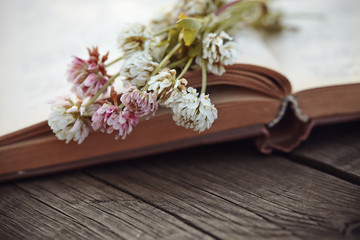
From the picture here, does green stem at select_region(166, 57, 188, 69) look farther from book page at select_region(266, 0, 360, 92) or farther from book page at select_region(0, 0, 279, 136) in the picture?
book page at select_region(266, 0, 360, 92)

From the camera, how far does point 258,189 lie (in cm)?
87

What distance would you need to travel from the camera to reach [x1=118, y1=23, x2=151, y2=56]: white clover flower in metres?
0.88

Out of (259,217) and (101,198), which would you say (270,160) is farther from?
(101,198)

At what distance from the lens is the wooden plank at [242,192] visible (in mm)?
743

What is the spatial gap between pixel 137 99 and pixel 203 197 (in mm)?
255

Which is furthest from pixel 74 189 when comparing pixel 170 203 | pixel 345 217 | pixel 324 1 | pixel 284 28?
pixel 324 1

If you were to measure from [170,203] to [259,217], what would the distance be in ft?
0.60

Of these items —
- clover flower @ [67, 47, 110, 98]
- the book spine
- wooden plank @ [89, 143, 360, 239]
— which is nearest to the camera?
wooden plank @ [89, 143, 360, 239]

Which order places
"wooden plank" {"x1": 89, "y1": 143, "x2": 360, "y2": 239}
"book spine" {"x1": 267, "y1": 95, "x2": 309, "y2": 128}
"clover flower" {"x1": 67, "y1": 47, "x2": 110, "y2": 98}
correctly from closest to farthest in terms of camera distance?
"wooden plank" {"x1": 89, "y1": 143, "x2": 360, "y2": 239}
"clover flower" {"x1": 67, "y1": 47, "x2": 110, "y2": 98}
"book spine" {"x1": 267, "y1": 95, "x2": 309, "y2": 128}

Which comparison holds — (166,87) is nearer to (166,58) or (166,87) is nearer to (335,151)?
(166,58)

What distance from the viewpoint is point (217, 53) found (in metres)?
0.84

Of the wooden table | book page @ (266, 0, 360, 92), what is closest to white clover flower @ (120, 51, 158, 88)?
the wooden table

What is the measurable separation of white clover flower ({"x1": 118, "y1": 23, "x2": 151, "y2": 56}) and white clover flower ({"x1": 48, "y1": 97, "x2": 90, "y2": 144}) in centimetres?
17

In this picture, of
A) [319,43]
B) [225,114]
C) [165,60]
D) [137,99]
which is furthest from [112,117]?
[319,43]
